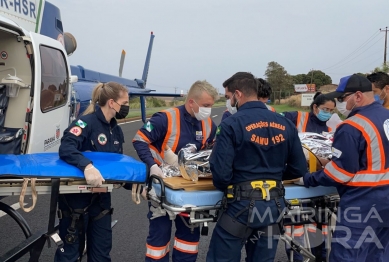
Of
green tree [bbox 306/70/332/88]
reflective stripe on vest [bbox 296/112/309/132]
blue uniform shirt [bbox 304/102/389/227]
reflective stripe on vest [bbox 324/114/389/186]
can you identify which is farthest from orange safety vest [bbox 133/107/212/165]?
green tree [bbox 306/70/332/88]

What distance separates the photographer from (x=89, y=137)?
298 centimetres

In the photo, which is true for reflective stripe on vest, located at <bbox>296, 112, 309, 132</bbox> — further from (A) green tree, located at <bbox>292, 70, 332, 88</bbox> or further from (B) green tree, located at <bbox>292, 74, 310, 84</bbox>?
(B) green tree, located at <bbox>292, 74, 310, 84</bbox>

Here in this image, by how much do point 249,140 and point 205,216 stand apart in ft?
2.19

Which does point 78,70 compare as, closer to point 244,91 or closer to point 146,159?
point 146,159

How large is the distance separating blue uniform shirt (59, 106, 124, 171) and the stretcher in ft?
0.29

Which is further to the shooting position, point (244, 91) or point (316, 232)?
point (316, 232)

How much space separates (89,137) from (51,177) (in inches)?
22.6

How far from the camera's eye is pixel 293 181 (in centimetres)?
298

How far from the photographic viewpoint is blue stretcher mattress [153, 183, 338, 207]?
2.51 meters

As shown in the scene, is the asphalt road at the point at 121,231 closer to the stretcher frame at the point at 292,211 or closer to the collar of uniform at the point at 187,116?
the stretcher frame at the point at 292,211

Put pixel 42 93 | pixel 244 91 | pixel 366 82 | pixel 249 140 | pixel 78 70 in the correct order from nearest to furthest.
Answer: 1. pixel 249 140
2. pixel 244 91
3. pixel 366 82
4. pixel 42 93
5. pixel 78 70

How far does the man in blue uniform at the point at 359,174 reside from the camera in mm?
2566

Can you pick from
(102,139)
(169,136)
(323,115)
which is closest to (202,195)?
(169,136)

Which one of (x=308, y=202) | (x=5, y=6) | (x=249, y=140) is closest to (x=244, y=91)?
(x=249, y=140)
